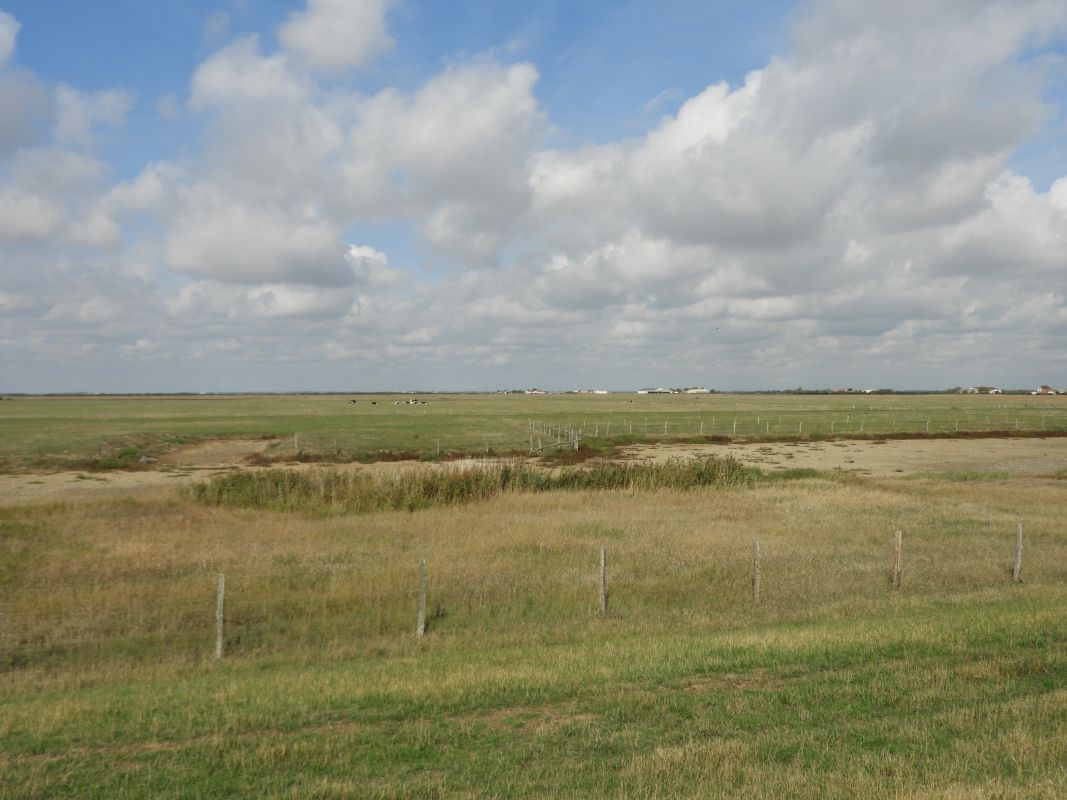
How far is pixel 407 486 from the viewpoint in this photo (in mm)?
34312

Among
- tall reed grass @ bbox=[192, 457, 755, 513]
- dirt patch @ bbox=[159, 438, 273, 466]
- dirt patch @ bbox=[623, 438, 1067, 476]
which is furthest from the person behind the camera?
dirt patch @ bbox=[159, 438, 273, 466]

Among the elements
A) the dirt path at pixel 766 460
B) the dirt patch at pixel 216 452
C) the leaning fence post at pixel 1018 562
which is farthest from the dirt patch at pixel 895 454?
the dirt patch at pixel 216 452

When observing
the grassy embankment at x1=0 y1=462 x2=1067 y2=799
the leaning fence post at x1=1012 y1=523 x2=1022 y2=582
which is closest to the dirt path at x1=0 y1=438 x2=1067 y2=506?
the grassy embankment at x1=0 y1=462 x2=1067 y2=799

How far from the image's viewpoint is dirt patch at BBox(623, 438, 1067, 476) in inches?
2061

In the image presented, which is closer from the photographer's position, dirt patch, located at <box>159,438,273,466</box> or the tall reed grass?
the tall reed grass

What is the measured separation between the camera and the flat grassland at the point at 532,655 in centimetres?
771

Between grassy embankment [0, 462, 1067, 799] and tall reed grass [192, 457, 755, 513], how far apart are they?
18.9 feet

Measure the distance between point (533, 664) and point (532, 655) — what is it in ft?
2.60

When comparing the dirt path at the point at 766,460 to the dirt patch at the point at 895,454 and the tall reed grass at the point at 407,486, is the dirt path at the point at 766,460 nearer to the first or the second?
the dirt patch at the point at 895,454

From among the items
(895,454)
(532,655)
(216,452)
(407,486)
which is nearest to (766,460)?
(895,454)

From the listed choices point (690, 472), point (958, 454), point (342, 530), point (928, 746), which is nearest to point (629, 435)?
point (958, 454)

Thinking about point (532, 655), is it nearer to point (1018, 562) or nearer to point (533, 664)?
point (533, 664)

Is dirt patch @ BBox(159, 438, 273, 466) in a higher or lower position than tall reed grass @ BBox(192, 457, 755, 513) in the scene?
lower

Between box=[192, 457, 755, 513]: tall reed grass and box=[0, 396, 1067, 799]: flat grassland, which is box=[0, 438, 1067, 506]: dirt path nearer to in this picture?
box=[192, 457, 755, 513]: tall reed grass
